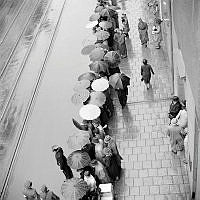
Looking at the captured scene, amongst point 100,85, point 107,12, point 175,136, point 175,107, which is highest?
point 107,12

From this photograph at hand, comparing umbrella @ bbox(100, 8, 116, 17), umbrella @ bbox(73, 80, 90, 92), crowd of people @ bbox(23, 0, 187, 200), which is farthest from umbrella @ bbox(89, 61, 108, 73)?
umbrella @ bbox(100, 8, 116, 17)

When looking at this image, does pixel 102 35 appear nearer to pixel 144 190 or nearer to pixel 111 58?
pixel 111 58

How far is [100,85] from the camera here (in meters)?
12.5

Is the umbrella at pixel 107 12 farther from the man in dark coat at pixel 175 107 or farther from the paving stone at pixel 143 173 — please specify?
the paving stone at pixel 143 173

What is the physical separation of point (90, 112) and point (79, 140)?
1.19 m

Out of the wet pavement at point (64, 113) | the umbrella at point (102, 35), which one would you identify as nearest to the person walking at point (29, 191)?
the wet pavement at point (64, 113)

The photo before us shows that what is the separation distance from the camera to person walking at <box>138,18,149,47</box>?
16.5 m

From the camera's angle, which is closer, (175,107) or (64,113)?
(175,107)

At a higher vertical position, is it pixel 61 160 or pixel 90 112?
pixel 90 112

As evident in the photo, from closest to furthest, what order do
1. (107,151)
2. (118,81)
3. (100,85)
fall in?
(107,151) → (100,85) → (118,81)

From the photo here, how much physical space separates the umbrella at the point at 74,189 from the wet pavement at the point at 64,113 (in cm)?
192

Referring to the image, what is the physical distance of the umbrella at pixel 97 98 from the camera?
11984mm

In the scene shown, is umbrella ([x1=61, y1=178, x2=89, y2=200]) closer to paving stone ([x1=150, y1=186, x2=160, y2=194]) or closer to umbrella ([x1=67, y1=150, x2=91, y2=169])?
umbrella ([x1=67, y1=150, x2=91, y2=169])

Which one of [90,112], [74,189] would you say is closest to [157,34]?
[90,112]
